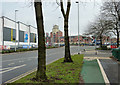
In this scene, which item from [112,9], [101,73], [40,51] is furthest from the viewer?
[112,9]

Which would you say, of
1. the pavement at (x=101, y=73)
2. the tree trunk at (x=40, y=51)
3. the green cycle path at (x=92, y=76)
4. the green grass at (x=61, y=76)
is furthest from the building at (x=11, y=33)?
the tree trunk at (x=40, y=51)

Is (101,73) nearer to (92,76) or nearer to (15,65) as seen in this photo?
(92,76)

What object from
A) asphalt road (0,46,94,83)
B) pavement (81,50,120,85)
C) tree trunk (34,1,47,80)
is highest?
tree trunk (34,1,47,80)

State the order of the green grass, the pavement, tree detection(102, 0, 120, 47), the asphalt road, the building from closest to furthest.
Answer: the green grass, the pavement, the asphalt road, tree detection(102, 0, 120, 47), the building

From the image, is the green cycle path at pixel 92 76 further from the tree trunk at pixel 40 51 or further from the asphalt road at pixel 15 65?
the asphalt road at pixel 15 65

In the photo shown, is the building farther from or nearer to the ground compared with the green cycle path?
farther from the ground

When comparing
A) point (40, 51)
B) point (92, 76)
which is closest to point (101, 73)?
point (92, 76)

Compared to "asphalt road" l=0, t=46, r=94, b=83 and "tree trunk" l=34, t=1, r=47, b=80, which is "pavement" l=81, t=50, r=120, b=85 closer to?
"tree trunk" l=34, t=1, r=47, b=80

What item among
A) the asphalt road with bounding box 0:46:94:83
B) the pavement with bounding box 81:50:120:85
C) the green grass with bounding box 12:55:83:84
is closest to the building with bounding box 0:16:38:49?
the asphalt road with bounding box 0:46:94:83

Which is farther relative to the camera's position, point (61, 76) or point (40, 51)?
point (61, 76)

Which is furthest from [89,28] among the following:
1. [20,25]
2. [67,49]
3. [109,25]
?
[67,49]

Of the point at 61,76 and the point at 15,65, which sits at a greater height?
the point at 61,76

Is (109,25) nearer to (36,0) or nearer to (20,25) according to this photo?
(36,0)

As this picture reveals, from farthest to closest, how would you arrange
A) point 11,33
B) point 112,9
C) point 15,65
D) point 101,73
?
point 11,33, point 112,9, point 15,65, point 101,73
